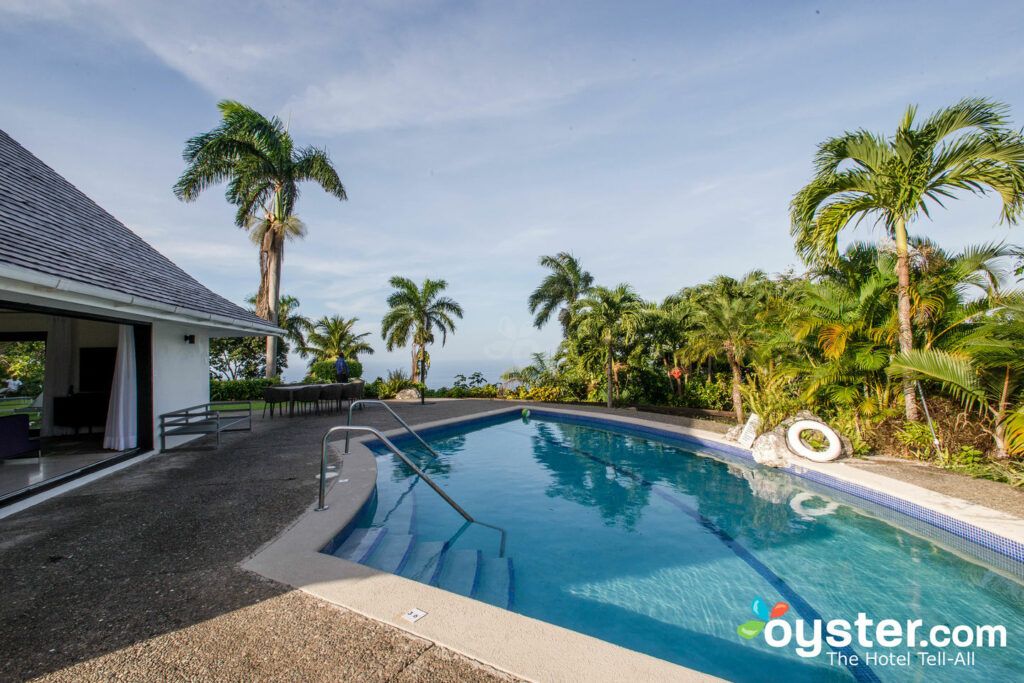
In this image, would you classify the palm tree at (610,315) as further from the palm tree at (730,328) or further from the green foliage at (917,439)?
the green foliage at (917,439)

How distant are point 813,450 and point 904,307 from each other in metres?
2.77

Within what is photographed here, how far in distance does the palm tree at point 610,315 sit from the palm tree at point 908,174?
279 inches

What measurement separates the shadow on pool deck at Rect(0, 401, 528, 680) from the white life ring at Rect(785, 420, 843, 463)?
23.5 ft

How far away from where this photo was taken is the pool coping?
2115mm

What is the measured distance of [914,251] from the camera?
7441mm

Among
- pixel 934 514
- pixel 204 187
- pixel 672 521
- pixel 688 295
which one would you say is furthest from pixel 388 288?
pixel 934 514

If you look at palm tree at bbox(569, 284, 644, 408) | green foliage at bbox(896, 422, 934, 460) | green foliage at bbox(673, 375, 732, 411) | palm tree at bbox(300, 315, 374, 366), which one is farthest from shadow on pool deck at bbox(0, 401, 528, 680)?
palm tree at bbox(300, 315, 374, 366)

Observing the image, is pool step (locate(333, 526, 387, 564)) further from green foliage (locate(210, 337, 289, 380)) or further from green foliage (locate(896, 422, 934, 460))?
green foliage (locate(210, 337, 289, 380))

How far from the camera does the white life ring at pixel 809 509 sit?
18.8ft

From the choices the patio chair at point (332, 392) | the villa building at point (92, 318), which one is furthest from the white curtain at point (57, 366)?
the patio chair at point (332, 392)

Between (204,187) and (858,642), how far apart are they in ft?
72.5

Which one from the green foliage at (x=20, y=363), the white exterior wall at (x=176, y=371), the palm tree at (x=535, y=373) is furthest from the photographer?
the green foliage at (x=20, y=363)

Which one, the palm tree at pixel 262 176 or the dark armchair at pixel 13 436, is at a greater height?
the palm tree at pixel 262 176

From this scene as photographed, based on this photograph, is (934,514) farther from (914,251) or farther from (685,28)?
(685,28)
